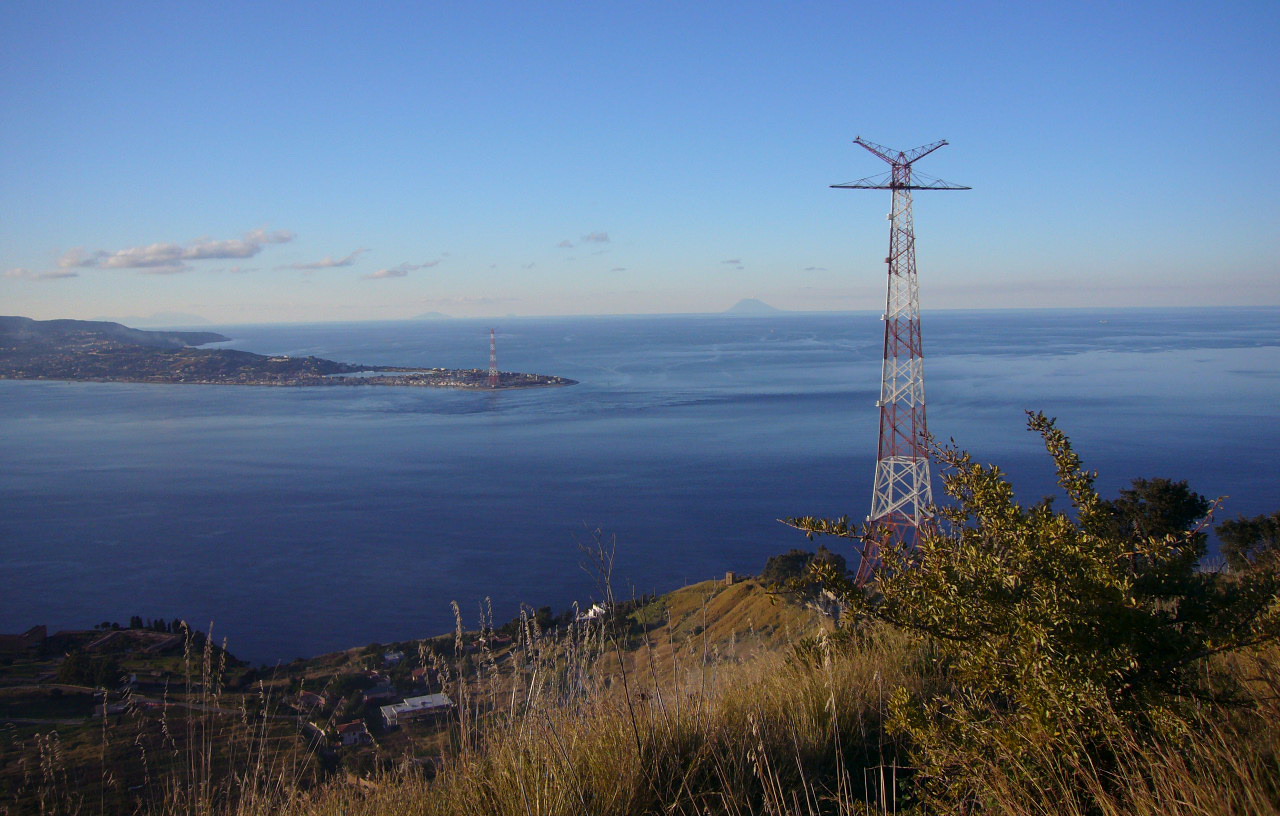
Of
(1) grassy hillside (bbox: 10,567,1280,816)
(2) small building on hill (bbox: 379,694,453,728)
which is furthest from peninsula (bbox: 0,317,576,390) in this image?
(1) grassy hillside (bbox: 10,567,1280,816)

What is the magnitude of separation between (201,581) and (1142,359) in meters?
62.9

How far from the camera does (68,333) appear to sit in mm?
64688

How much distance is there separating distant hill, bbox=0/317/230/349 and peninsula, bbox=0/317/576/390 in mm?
95

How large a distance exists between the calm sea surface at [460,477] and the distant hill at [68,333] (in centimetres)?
697

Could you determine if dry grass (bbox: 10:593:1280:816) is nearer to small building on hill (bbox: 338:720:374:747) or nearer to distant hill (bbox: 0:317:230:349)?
small building on hill (bbox: 338:720:374:747)

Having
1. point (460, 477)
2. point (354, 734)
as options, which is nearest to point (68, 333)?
point (460, 477)

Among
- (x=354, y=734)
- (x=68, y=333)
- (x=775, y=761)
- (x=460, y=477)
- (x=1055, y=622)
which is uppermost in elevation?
(x=68, y=333)

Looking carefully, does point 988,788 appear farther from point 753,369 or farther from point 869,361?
point 869,361

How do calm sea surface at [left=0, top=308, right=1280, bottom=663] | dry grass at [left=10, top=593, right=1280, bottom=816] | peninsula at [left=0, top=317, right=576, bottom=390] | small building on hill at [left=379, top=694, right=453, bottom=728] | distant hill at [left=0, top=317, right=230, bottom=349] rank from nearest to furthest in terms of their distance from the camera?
dry grass at [left=10, top=593, right=1280, bottom=816], small building on hill at [left=379, top=694, right=453, bottom=728], calm sea surface at [left=0, top=308, right=1280, bottom=663], peninsula at [left=0, top=317, right=576, bottom=390], distant hill at [left=0, top=317, right=230, bottom=349]

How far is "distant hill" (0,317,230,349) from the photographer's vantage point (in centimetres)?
5659

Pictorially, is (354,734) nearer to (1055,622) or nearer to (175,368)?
(1055,622)

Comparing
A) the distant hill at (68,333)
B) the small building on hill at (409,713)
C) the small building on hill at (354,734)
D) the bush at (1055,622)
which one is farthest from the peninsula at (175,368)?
the bush at (1055,622)

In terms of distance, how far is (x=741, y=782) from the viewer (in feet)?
6.38

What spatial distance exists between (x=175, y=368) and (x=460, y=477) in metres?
41.1
